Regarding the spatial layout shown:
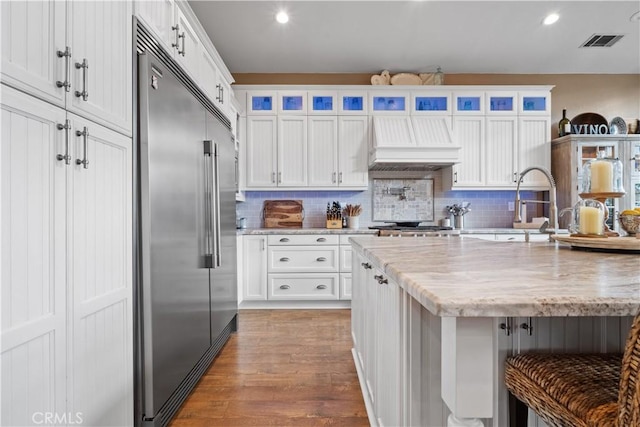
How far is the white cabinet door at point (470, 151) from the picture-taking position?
4.29m

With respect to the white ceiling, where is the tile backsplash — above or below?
below

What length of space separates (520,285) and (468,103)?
402cm

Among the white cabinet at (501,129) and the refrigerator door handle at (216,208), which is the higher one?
the white cabinet at (501,129)

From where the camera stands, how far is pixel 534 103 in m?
4.29

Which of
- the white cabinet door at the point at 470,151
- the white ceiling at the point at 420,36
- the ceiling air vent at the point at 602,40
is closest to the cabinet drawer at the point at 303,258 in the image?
the white cabinet door at the point at 470,151

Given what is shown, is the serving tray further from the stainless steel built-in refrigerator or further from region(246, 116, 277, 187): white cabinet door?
region(246, 116, 277, 187): white cabinet door

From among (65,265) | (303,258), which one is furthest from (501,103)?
(65,265)

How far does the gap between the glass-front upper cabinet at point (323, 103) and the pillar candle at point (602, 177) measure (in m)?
2.99

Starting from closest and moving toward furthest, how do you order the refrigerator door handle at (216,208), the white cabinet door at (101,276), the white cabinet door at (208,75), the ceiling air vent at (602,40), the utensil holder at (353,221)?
the white cabinet door at (101,276) < the refrigerator door handle at (216,208) < the white cabinet door at (208,75) < the ceiling air vent at (602,40) < the utensil holder at (353,221)

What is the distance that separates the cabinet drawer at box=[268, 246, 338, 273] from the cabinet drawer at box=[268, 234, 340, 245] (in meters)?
0.05

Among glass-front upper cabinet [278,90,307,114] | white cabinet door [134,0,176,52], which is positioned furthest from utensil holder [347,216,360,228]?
white cabinet door [134,0,176,52]

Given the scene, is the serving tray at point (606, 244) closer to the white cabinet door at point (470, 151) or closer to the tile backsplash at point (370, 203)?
the white cabinet door at point (470, 151)

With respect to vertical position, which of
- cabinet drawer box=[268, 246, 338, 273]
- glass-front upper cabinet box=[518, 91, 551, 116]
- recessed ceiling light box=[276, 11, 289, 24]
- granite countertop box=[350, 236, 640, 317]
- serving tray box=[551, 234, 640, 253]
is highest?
recessed ceiling light box=[276, 11, 289, 24]

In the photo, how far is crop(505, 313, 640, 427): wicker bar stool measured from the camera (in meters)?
0.58
